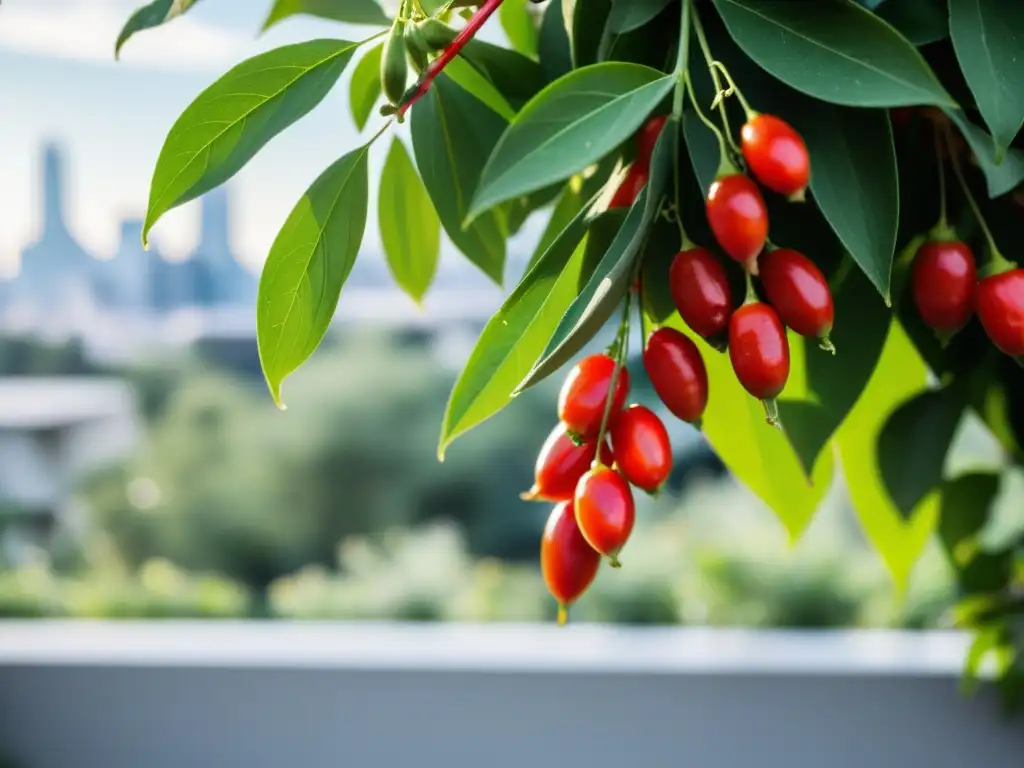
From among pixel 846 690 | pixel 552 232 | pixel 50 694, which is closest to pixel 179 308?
pixel 50 694

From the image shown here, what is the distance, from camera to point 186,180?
0.70ft

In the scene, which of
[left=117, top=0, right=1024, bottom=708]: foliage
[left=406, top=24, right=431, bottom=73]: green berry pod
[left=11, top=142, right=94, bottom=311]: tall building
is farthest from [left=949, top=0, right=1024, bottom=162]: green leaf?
[left=11, top=142, right=94, bottom=311]: tall building

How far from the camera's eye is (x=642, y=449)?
0.21m

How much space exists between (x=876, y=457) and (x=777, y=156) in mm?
191

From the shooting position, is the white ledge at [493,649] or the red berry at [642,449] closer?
the red berry at [642,449]

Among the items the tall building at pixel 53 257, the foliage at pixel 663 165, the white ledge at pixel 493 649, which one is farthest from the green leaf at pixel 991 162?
the tall building at pixel 53 257

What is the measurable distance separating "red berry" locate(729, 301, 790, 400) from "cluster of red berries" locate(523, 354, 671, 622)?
0.03m

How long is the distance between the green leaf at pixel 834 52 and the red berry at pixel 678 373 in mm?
54

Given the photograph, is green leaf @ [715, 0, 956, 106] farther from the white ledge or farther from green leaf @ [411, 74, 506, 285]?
the white ledge

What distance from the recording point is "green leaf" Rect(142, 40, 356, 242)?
21cm

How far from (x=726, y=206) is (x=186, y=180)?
108mm

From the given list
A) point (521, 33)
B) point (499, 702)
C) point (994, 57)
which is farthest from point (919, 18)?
point (499, 702)

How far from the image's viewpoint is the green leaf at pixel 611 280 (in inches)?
6.8

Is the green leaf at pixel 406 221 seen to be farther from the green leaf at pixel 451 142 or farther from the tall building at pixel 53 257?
the tall building at pixel 53 257
